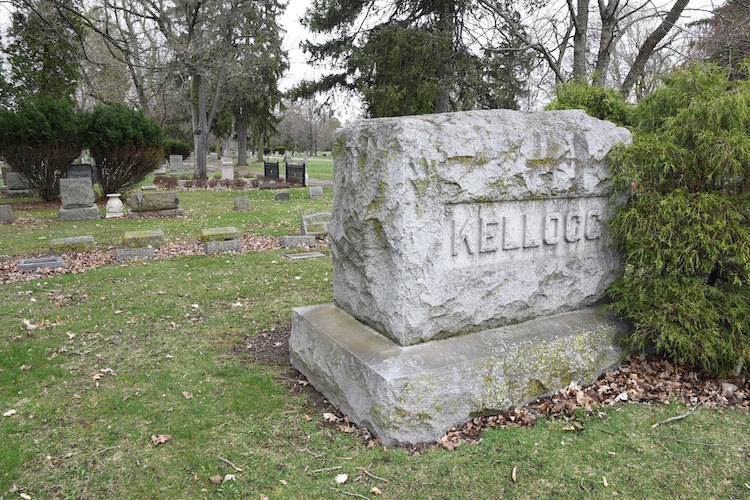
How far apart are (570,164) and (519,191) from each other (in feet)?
1.91

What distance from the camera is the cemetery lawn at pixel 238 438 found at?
2.93 meters

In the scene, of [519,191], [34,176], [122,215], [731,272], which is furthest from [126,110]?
[731,272]

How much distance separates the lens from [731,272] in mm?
4012

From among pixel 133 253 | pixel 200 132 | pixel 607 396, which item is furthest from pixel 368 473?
pixel 200 132

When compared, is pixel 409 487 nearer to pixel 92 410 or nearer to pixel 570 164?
pixel 92 410

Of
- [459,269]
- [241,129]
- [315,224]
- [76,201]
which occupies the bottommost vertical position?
[315,224]

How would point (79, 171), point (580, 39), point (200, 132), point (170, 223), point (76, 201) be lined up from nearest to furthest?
1. point (580, 39)
2. point (170, 223)
3. point (76, 201)
4. point (79, 171)
5. point (200, 132)

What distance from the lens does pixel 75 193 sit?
13352mm

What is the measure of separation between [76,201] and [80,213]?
0.40 m

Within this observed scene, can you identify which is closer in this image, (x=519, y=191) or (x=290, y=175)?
(x=519, y=191)

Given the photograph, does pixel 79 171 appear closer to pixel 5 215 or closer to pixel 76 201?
pixel 76 201

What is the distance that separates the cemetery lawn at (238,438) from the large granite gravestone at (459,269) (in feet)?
1.18

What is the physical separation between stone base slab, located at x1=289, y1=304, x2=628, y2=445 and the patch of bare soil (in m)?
0.07

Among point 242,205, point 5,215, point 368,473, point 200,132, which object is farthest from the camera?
point 200,132
